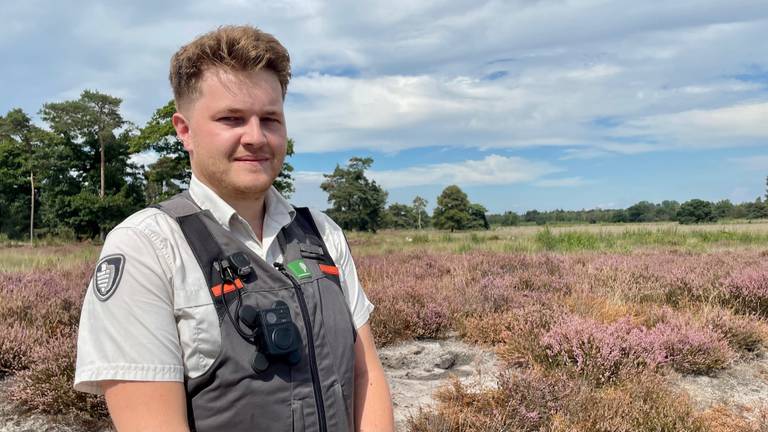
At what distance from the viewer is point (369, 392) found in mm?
1911

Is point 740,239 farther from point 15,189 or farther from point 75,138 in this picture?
point 15,189

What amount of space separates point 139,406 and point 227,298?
0.35 meters

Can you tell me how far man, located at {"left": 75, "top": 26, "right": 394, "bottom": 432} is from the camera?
1.35 metres

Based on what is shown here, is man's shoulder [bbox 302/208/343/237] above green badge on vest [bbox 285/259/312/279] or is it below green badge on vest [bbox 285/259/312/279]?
above

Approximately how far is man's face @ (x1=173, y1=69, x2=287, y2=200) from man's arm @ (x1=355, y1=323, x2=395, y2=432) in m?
0.71

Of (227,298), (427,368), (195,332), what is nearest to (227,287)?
(227,298)

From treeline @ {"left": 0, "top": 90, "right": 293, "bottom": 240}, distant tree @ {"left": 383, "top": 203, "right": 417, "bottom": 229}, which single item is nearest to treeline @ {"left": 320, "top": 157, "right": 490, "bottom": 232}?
distant tree @ {"left": 383, "top": 203, "right": 417, "bottom": 229}

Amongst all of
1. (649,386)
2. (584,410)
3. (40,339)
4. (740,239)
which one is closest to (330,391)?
(584,410)

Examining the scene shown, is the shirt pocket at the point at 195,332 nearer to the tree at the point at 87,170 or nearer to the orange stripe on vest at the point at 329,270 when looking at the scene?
the orange stripe on vest at the point at 329,270

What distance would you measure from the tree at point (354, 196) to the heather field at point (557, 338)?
2408 inches

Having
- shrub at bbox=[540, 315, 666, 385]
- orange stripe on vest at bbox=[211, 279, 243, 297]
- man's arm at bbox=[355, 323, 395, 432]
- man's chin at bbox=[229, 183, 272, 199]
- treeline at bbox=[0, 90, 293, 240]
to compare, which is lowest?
shrub at bbox=[540, 315, 666, 385]

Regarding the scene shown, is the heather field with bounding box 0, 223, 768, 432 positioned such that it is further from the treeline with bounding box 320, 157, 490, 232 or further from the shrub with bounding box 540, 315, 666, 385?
the treeline with bounding box 320, 157, 490, 232

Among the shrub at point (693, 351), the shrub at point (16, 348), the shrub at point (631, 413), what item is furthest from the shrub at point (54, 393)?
the shrub at point (693, 351)

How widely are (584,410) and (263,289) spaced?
7.89 feet
